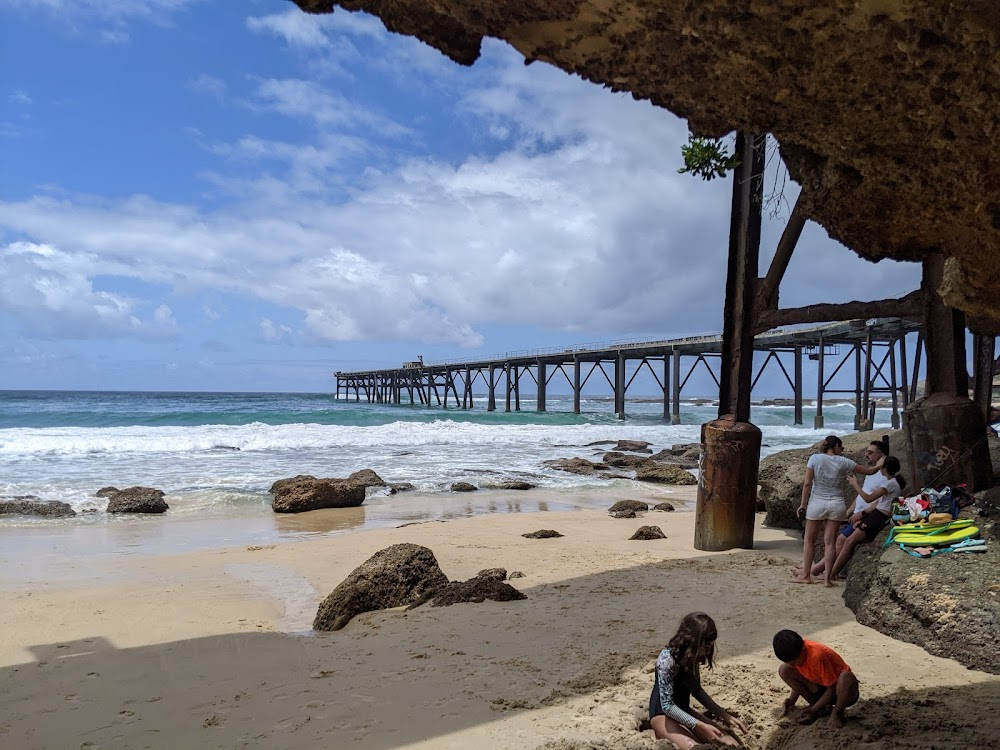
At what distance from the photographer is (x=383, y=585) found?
5359 mm

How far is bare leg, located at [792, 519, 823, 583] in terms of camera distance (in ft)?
18.3

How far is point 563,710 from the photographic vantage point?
11.1ft

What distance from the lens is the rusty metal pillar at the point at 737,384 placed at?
6637mm

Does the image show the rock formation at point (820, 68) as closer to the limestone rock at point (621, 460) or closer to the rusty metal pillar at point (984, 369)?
the rusty metal pillar at point (984, 369)

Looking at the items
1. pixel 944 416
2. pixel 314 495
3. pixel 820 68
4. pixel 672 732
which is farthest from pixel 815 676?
pixel 314 495

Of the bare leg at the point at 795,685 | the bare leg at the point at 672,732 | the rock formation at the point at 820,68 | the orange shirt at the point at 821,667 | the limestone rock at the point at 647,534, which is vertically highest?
the rock formation at the point at 820,68

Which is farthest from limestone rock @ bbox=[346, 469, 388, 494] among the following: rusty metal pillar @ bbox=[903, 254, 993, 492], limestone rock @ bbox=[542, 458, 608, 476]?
rusty metal pillar @ bbox=[903, 254, 993, 492]

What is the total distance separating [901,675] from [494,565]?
12.9 feet

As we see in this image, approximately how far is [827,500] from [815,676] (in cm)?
283

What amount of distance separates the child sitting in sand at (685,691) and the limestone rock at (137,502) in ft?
31.2

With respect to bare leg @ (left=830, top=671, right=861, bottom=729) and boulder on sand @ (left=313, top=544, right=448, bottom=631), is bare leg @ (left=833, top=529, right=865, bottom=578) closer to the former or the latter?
bare leg @ (left=830, top=671, right=861, bottom=729)

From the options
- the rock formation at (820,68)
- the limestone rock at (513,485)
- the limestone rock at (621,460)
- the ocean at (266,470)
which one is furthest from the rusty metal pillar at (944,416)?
the limestone rock at (621,460)

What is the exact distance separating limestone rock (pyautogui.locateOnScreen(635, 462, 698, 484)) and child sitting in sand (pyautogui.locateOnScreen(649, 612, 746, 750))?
12319mm

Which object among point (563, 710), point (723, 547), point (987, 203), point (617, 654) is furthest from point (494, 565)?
point (987, 203)
